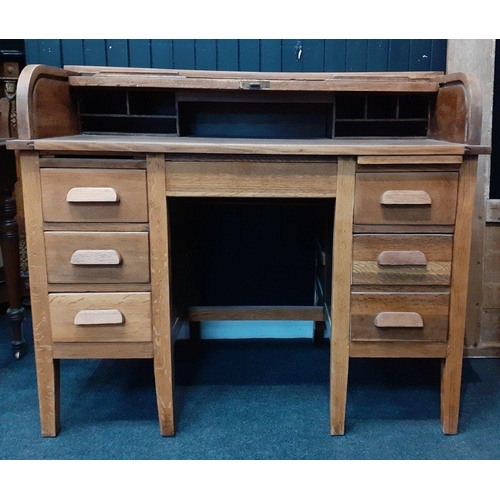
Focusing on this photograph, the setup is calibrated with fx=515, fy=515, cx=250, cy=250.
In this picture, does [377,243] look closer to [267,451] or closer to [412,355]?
[412,355]

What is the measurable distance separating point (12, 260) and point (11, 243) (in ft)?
0.28

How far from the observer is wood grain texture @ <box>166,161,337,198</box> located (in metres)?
1.58

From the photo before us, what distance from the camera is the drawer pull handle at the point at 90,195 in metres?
1.56

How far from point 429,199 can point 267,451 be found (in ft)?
3.11

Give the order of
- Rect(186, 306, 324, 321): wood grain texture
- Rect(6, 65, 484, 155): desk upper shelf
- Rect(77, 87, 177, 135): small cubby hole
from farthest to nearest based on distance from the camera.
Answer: Rect(186, 306, 324, 321): wood grain texture < Rect(77, 87, 177, 135): small cubby hole < Rect(6, 65, 484, 155): desk upper shelf

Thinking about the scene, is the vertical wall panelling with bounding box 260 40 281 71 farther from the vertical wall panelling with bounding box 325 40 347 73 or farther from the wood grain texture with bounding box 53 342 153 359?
the wood grain texture with bounding box 53 342 153 359

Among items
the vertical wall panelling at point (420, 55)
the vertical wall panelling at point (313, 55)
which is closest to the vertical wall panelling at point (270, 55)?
the vertical wall panelling at point (313, 55)

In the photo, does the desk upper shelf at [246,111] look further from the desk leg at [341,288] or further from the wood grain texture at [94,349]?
the wood grain texture at [94,349]

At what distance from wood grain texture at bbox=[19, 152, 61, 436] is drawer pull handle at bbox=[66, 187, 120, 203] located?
104 mm

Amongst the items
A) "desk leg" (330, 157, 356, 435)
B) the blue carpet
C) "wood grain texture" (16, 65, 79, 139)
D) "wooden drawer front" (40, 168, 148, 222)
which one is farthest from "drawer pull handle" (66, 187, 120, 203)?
the blue carpet

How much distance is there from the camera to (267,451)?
1657 millimetres

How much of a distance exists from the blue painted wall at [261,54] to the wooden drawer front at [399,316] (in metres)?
1.12
